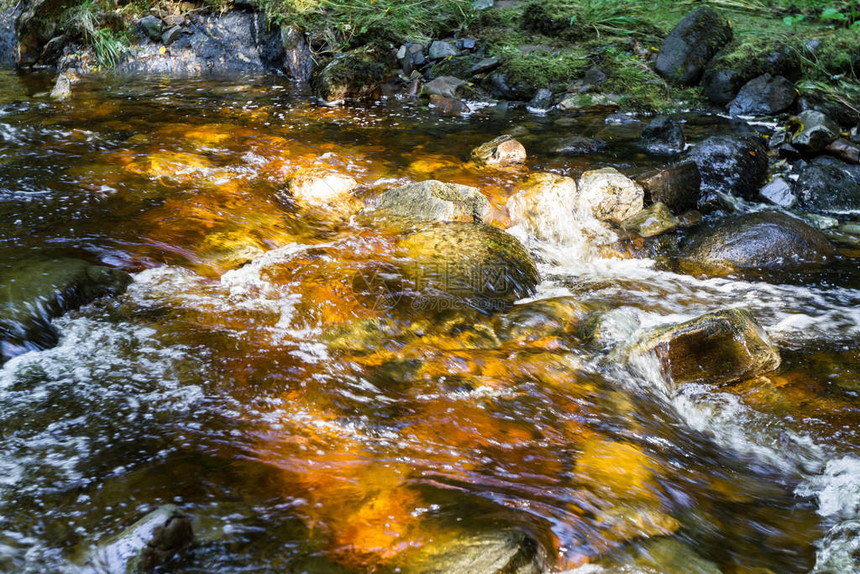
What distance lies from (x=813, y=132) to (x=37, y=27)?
1115cm

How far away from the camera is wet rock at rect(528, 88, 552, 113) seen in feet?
26.0

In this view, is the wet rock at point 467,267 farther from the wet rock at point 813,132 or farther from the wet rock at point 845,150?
the wet rock at point 845,150

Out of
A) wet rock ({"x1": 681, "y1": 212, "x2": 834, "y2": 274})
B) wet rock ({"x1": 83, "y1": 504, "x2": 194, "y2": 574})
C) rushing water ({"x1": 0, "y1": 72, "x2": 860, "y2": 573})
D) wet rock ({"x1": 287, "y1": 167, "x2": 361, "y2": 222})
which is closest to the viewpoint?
wet rock ({"x1": 83, "y1": 504, "x2": 194, "y2": 574})

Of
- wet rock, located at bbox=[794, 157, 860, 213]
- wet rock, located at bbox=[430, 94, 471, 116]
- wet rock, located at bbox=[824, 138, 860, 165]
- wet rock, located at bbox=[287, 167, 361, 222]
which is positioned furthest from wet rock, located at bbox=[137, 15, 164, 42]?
wet rock, located at bbox=[824, 138, 860, 165]

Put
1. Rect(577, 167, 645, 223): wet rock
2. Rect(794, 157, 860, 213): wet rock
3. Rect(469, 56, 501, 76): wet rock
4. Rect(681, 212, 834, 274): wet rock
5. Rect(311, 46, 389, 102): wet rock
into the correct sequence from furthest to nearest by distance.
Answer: Rect(469, 56, 501, 76): wet rock, Rect(311, 46, 389, 102): wet rock, Rect(794, 157, 860, 213): wet rock, Rect(577, 167, 645, 223): wet rock, Rect(681, 212, 834, 274): wet rock

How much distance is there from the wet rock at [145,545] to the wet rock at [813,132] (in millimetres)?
6651

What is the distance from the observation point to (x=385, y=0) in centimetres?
976

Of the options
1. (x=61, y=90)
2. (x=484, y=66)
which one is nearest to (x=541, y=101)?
(x=484, y=66)

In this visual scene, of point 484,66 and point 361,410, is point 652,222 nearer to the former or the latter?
point 361,410

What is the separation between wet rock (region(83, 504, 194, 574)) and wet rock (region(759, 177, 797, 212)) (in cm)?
576

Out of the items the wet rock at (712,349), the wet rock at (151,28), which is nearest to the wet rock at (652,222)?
the wet rock at (712,349)

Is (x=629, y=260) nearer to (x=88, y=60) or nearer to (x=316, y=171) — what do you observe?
(x=316, y=171)

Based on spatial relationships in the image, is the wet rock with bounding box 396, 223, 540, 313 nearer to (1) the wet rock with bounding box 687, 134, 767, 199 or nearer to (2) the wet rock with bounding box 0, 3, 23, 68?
(1) the wet rock with bounding box 687, 134, 767, 199

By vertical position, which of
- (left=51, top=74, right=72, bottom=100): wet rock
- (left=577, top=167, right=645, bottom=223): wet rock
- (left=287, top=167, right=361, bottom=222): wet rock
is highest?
(left=51, top=74, right=72, bottom=100): wet rock
